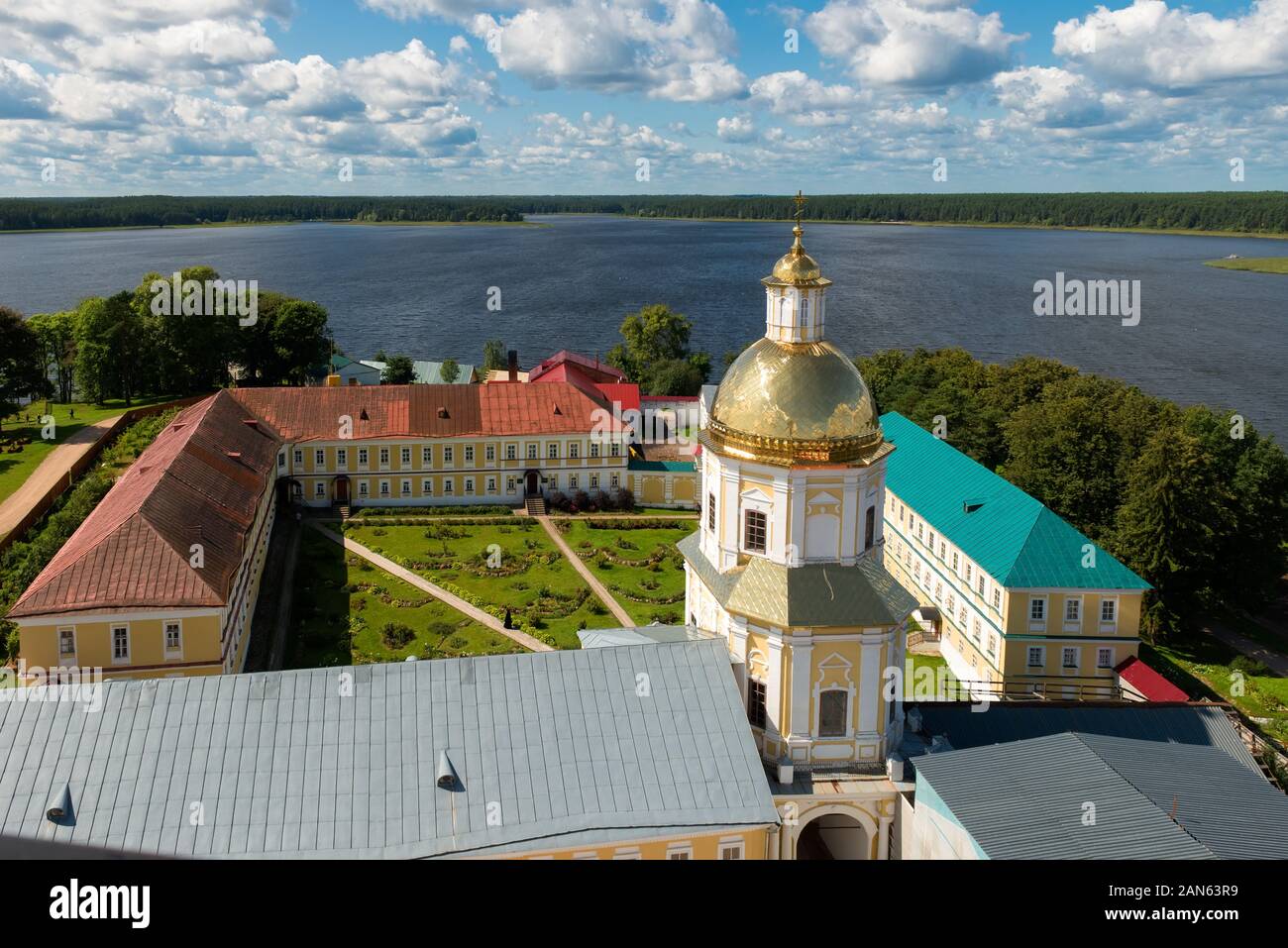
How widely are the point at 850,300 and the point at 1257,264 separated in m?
70.9

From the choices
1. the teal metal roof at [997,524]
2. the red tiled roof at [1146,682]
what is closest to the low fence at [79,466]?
the teal metal roof at [997,524]

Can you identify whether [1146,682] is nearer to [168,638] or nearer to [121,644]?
[168,638]

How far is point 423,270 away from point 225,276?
1233 inches

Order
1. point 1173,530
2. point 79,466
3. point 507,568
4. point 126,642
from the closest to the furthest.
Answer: point 126,642 → point 1173,530 → point 507,568 → point 79,466

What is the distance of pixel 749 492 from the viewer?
20.4 meters

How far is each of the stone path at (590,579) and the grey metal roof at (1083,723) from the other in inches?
625

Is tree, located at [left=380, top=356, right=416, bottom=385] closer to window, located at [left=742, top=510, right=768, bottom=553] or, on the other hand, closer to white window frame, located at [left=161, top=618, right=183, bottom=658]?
white window frame, located at [left=161, top=618, right=183, bottom=658]

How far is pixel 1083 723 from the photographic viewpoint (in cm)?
2242

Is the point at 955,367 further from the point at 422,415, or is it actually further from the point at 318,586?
the point at 318,586

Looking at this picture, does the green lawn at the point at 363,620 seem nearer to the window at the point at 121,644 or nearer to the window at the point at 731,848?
the window at the point at 121,644

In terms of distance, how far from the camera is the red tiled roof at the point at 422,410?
168 feet

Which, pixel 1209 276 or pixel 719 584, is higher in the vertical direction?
pixel 1209 276

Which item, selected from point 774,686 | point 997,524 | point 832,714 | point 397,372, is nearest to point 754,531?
point 774,686
